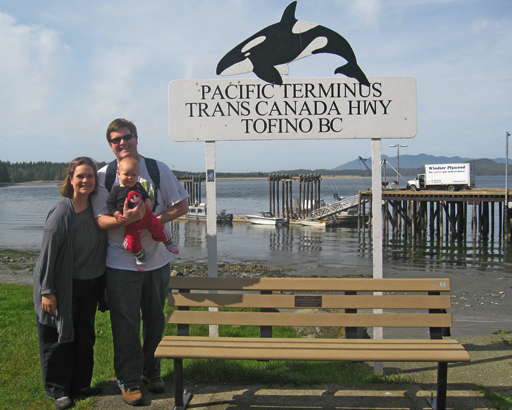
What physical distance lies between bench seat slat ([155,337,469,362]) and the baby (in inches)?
24.6

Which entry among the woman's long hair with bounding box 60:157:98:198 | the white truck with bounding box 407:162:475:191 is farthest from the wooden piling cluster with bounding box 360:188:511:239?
the woman's long hair with bounding box 60:157:98:198

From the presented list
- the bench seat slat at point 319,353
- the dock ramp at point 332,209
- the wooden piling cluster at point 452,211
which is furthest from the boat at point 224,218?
the bench seat slat at point 319,353

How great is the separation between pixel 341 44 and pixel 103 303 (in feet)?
9.37

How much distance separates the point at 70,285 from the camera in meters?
3.02

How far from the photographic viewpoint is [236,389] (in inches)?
131

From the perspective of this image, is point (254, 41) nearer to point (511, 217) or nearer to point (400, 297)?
point (400, 297)

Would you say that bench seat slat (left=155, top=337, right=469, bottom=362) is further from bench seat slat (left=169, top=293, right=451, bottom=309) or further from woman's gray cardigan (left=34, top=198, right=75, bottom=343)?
woman's gray cardigan (left=34, top=198, right=75, bottom=343)

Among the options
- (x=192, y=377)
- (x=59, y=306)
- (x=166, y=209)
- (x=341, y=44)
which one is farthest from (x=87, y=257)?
(x=341, y=44)

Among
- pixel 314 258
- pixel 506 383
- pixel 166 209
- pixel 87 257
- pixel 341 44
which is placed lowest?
pixel 314 258

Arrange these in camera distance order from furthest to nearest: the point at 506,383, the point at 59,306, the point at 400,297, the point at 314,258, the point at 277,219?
the point at 277,219
the point at 314,258
the point at 506,383
the point at 400,297
the point at 59,306

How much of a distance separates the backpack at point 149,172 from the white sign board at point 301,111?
79cm

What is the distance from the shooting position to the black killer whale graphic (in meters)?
4.05

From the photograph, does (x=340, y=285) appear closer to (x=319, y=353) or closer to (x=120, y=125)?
(x=319, y=353)

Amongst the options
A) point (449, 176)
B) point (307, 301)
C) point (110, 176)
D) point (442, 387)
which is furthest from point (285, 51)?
point (449, 176)
